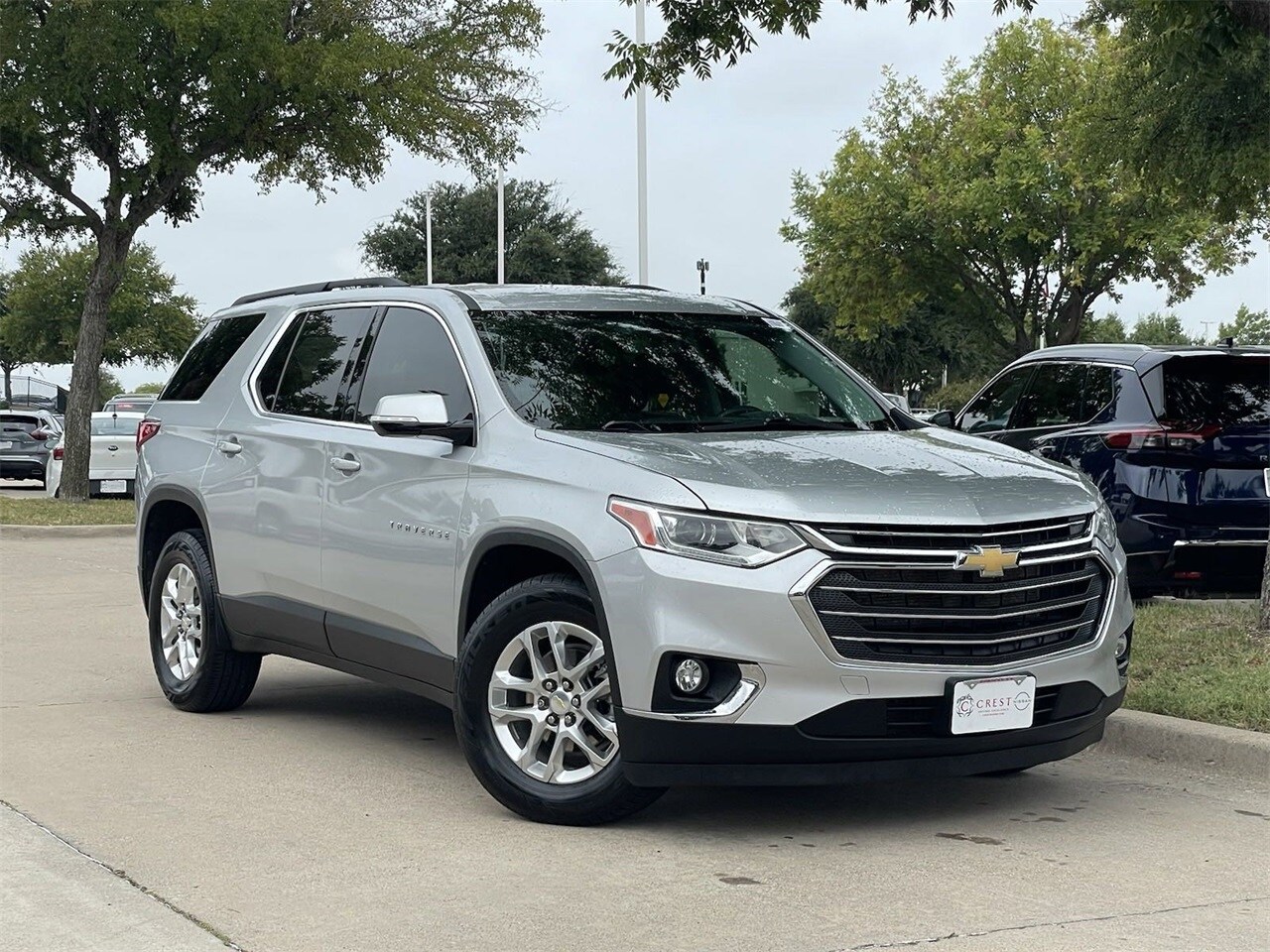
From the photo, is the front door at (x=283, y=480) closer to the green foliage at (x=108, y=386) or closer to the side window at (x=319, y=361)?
the side window at (x=319, y=361)

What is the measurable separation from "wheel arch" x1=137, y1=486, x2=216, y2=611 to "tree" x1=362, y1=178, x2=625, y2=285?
59.6 meters

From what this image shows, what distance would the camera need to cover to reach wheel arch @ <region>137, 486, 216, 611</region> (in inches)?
338

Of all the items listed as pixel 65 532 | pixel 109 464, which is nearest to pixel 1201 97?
pixel 65 532

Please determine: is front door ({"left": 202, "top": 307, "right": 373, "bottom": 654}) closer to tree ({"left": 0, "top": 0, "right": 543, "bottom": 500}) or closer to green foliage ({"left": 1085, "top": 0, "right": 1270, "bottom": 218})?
green foliage ({"left": 1085, "top": 0, "right": 1270, "bottom": 218})

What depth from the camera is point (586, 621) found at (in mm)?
5832

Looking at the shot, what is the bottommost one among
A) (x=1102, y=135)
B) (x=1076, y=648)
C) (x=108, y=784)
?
(x=108, y=784)

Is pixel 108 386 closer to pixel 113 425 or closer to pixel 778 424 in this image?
pixel 113 425

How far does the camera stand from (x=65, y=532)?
19672mm

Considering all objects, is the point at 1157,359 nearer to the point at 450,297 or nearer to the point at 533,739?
the point at 450,297

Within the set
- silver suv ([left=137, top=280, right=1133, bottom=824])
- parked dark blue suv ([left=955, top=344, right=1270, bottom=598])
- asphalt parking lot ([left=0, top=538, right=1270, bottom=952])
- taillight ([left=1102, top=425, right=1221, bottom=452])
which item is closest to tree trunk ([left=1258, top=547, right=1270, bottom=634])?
parked dark blue suv ([left=955, top=344, right=1270, bottom=598])

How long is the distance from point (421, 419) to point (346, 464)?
82cm

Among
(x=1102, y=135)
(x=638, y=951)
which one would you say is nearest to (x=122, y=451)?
(x=1102, y=135)

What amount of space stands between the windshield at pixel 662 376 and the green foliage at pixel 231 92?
54.2ft

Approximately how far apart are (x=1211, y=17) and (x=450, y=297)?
5.44 metres
